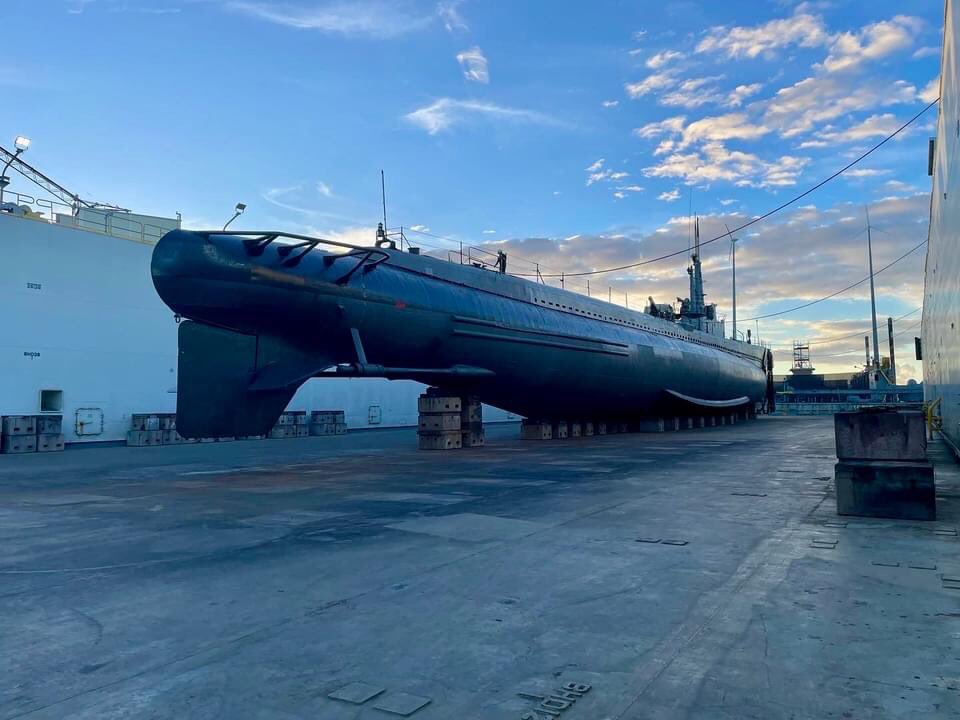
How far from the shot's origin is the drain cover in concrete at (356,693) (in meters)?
3.37

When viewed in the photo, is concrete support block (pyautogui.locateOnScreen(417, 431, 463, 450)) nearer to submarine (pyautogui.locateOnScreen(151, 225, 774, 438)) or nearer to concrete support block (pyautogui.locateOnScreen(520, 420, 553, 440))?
submarine (pyautogui.locateOnScreen(151, 225, 774, 438))

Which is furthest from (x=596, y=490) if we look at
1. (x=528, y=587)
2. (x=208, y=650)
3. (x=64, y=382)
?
(x=64, y=382)

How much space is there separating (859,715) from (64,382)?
86.7ft

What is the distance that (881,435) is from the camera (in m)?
8.47

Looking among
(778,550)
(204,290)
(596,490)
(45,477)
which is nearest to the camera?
(778,550)

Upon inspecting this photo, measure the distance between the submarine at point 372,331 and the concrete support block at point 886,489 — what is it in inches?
377

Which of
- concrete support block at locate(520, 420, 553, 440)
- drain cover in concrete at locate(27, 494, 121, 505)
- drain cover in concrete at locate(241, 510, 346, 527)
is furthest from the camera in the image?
concrete support block at locate(520, 420, 553, 440)

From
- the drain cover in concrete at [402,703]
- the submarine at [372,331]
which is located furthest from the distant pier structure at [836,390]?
the drain cover in concrete at [402,703]

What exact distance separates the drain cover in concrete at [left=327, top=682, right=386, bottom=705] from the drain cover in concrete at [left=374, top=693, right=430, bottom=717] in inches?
3.5

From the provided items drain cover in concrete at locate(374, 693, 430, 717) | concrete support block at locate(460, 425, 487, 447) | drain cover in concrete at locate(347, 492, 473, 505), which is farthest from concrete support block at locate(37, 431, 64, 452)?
drain cover in concrete at locate(374, 693, 430, 717)

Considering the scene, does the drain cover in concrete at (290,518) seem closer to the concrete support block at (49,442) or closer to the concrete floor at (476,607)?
the concrete floor at (476,607)

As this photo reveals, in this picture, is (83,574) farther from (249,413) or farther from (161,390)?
(161,390)

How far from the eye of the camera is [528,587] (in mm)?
5402

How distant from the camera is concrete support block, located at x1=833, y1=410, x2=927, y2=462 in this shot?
822cm
